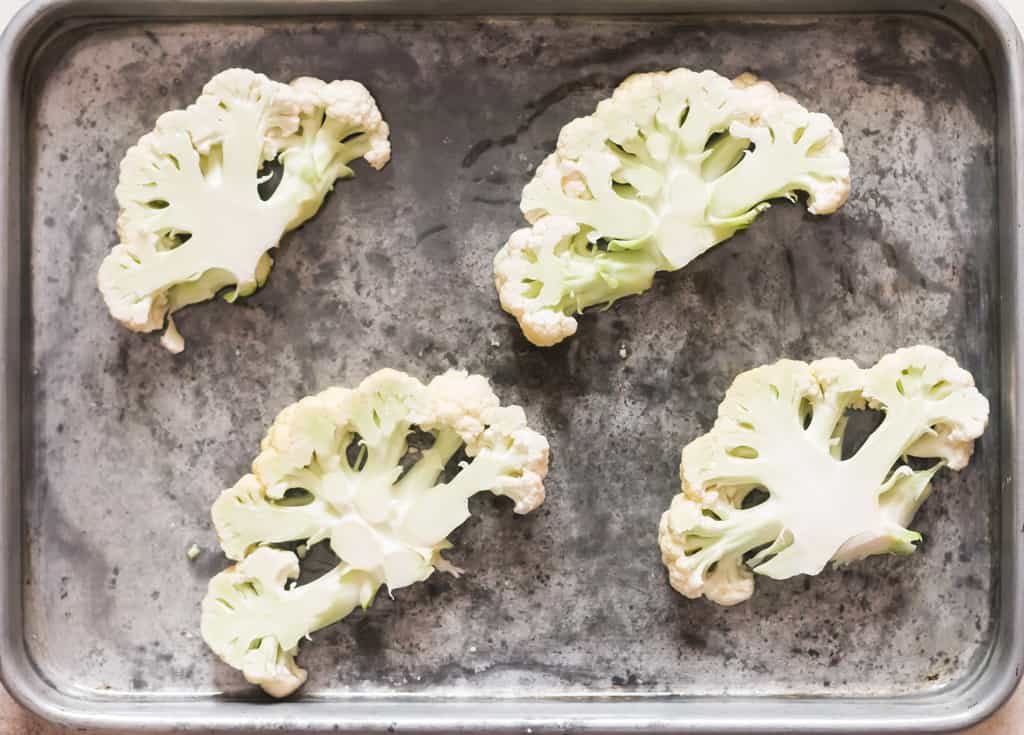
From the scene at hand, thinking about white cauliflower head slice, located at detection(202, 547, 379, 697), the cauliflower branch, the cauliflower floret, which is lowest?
white cauliflower head slice, located at detection(202, 547, 379, 697)

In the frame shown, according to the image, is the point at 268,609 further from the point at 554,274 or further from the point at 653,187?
the point at 653,187

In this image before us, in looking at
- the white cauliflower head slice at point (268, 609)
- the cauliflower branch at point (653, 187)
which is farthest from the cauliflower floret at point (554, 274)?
the white cauliflower head slice at point (268, 609)

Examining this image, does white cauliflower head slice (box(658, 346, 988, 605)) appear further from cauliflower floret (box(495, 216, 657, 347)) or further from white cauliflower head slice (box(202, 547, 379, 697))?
white cauliflower head slice (box(202, 547, 379, 697))

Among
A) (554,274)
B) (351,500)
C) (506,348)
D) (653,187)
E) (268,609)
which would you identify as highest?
(653,187)

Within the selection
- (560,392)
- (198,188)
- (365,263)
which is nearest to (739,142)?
(560,392)

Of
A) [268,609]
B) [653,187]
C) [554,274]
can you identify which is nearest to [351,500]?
[268,609]

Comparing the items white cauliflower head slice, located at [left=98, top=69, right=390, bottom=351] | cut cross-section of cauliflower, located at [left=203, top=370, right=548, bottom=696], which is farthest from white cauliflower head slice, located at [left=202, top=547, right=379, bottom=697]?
white cauliflower head slice, located at [left=98, top=69, right=390, bottom=351]

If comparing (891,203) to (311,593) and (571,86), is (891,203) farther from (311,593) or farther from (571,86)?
(311,593)
